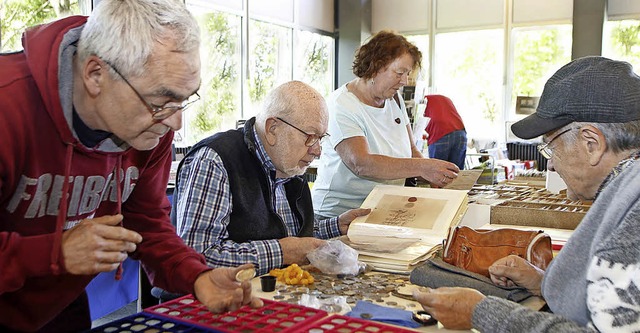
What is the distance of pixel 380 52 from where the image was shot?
115 inches

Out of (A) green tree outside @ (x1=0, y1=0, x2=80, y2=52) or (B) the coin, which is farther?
(A) green tree outside @ (x1=0, y1=0, x2=80, y2=52)

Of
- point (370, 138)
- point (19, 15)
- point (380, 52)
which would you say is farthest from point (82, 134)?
point (19, 15)

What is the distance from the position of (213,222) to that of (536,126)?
3.26ft

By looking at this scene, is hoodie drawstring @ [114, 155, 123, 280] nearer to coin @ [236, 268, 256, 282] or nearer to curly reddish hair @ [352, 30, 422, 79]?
coin @ [236, 268, 256, 282]

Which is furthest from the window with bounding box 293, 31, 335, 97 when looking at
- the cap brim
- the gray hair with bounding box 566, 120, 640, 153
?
the gray hair with bounding box 566, 120, 640, 153

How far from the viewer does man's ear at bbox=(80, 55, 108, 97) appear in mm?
1271

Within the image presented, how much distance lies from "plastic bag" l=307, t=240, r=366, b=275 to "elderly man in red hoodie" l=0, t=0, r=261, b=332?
429 mm

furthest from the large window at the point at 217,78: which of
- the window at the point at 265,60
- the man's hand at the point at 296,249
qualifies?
the man's hand at the point at 296,249

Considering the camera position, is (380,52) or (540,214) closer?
(540,214)

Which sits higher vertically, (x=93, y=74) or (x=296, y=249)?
(x=93, y=74)

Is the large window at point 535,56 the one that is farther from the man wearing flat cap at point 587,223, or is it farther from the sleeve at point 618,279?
the sleeve at point 618,279

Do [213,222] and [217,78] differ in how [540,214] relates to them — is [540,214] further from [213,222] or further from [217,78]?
[217,78]

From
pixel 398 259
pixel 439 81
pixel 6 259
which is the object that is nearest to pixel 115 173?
pixel 6 259

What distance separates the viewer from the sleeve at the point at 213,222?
6.06 feet
